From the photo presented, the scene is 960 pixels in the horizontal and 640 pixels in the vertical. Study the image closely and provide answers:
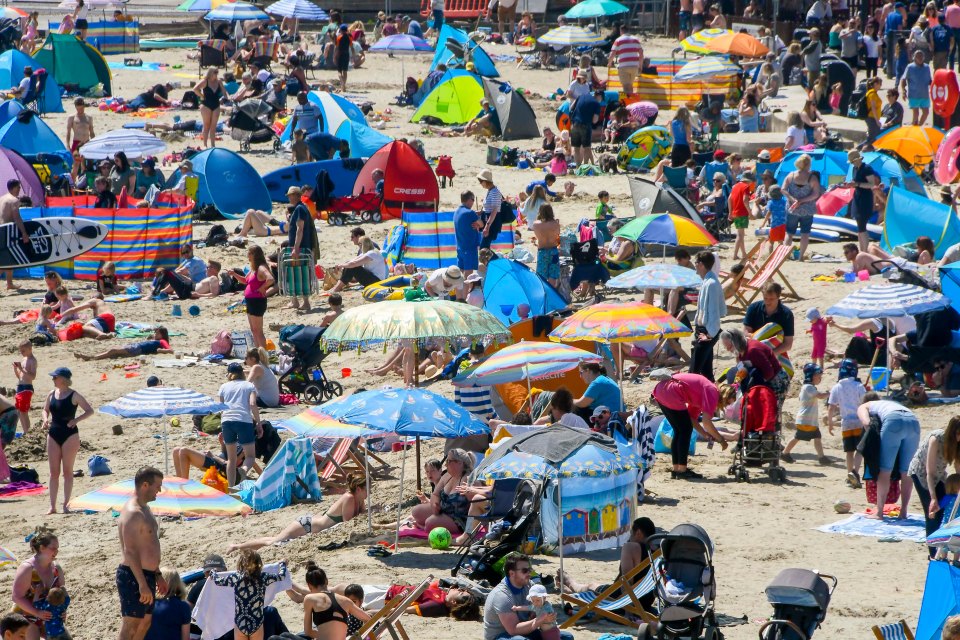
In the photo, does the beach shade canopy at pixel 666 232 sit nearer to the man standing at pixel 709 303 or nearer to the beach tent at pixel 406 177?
the man standing at pixel 709 303

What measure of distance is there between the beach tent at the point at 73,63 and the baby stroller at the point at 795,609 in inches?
1038

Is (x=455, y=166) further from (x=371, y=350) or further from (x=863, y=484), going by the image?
(x=863, y=484)

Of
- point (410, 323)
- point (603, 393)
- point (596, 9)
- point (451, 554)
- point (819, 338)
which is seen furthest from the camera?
point (596, 9)

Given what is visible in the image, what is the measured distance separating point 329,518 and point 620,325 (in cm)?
295

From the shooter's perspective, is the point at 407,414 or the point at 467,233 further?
the point at 467,233

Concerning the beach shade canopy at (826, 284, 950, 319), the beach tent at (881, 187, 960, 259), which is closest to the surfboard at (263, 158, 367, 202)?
the beach tent at (881, 187, 960, 259)

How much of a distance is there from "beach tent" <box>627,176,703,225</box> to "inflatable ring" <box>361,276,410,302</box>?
3.07m

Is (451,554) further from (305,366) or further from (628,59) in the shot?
(628,59)

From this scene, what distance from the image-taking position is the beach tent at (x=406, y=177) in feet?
70.2

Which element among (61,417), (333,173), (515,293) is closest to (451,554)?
(61,417)

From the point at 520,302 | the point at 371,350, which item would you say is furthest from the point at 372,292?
the point at 520,302

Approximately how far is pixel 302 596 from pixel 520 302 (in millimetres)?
7090

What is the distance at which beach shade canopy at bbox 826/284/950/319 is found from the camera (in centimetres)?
1226

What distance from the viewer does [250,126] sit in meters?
26.4
